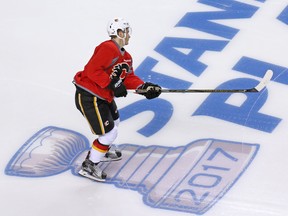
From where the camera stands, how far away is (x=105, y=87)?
4.13m

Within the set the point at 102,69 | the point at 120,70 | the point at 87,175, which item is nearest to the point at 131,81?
the point at 120,70

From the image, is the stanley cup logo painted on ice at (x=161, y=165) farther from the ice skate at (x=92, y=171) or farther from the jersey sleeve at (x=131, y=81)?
the jersey sleeve at (x=131, y=81)


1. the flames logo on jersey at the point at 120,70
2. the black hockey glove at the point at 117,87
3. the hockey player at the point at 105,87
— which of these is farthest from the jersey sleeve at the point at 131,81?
the black hockey glove at the point at 117,87

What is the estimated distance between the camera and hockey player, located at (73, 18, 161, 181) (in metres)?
4.09

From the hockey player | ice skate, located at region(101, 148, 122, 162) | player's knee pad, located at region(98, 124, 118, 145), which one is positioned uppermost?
the hockey player

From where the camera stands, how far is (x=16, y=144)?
187 inches

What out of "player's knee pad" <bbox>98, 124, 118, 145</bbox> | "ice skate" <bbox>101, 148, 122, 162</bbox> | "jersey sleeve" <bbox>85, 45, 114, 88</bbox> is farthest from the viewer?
"ice skate" <bbox>101, 148, 122, 162</bbox>

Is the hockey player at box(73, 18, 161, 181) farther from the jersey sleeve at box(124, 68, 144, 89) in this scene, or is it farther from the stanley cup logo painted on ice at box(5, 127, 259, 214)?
the stanley cup logo painted on ice at box(5, 127, 259, 214)

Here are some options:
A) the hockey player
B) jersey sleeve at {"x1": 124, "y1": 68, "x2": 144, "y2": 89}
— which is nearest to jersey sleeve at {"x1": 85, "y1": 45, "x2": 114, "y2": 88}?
the hockey player

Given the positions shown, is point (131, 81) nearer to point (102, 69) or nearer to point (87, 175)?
point (102, 69)

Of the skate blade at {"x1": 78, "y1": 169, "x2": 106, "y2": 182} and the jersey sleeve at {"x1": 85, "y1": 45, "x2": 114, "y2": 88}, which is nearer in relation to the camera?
the jersey sleeve at {"x1": 85, "y1": 45, "x2": 114, "y2": 88}

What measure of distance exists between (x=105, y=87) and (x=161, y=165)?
668mm

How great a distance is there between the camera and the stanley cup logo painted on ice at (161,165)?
163 inches

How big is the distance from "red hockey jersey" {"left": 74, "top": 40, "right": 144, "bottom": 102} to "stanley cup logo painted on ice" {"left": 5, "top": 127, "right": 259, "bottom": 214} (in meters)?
0.50
